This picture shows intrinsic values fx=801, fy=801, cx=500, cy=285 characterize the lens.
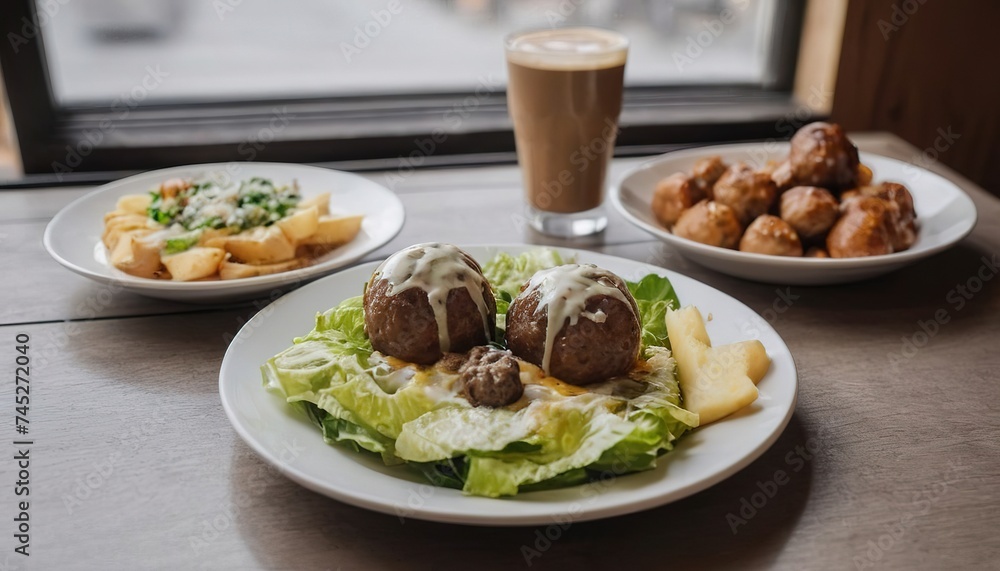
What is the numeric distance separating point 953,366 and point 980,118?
6.91 feet

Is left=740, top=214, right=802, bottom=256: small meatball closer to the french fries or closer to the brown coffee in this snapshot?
the brown coffee

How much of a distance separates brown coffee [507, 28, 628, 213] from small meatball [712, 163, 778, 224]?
319mm

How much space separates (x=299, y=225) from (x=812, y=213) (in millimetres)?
1028

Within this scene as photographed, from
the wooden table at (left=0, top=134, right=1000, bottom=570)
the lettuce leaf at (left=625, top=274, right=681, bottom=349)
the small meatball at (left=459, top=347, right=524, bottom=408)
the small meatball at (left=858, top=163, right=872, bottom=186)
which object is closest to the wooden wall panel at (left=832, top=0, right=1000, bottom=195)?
the small meatball at (left=858, top=163, right=872, bottom=186)

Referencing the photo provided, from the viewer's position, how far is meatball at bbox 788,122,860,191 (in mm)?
1705

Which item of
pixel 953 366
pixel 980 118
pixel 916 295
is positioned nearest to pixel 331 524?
pixel 953 366

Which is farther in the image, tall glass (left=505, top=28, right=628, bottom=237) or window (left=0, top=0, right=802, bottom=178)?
window (left=0, top=0, right=802, bottom=178)

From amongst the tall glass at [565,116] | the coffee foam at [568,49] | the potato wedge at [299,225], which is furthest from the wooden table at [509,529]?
the coffee foam at [568,49]

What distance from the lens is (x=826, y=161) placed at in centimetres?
170

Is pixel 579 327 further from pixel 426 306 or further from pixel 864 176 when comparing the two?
pixel 864 176

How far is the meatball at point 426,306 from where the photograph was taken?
1125 millimetres

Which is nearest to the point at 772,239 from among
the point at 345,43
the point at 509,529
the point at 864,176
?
the point at 864,176

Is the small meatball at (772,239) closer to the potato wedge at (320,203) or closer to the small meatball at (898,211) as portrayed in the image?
the small meatball at (898,211)

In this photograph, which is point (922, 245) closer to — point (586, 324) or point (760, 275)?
point (760, 275)
